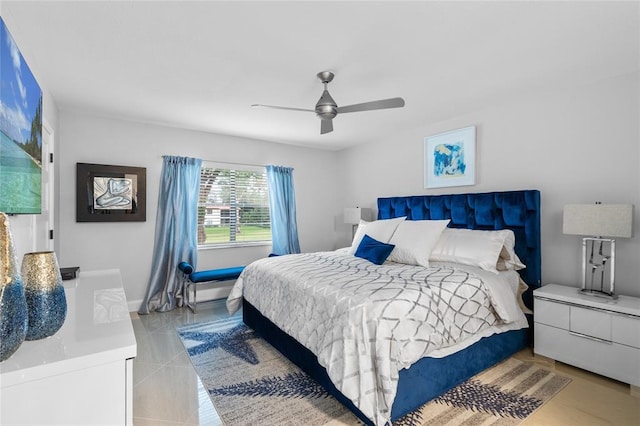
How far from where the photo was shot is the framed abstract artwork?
3582 millimetres

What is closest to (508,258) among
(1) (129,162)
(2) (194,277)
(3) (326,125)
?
(3) (326,125)

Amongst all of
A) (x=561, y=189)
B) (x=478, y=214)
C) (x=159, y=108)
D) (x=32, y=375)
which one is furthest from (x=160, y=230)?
(x=561, y=189)

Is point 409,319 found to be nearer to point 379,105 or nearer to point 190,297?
point 379,105

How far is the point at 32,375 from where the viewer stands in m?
0.85

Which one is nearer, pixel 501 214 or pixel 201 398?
pixel 201 398

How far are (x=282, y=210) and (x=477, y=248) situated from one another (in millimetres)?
2997

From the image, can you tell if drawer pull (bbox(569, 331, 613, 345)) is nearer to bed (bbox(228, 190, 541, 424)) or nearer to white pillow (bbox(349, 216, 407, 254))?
bed (bbox(228, 190, 541, 424))

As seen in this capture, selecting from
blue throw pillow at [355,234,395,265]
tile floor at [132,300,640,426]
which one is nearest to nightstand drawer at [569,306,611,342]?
tile floor at [132,300,640,426]

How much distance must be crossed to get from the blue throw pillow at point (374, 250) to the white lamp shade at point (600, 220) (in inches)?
59.4

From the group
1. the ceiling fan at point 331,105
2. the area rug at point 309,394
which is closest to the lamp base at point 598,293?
the area rug at point 309,394

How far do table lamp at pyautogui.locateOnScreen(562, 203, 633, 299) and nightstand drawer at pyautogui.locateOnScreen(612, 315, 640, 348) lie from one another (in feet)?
0.83

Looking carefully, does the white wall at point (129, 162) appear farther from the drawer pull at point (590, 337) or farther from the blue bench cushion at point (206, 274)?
the drawer pull at point (590, 337)

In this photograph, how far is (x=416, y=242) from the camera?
3084 millimetres

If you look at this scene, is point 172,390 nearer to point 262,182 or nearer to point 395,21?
point 395,21
